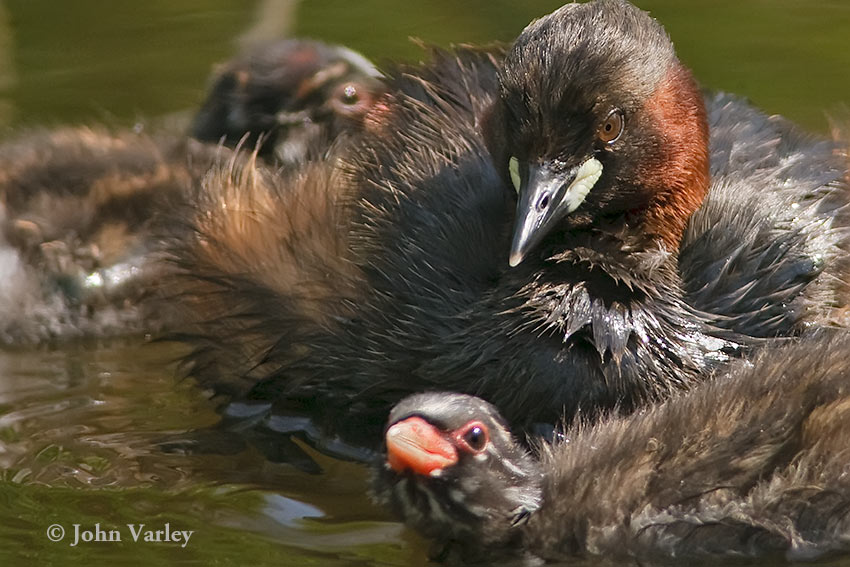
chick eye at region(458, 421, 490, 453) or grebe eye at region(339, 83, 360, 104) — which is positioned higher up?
grebe eye at region(339, 83, 360, 104)

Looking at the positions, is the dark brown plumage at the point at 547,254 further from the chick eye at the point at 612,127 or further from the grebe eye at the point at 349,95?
the grebe eye at the point at 349,95

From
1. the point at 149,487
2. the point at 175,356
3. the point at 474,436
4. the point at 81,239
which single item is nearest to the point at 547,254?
the point at 474,436

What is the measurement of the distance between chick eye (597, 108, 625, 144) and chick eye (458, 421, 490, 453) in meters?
0.99

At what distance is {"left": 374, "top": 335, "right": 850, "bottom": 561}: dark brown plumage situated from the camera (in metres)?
4.77

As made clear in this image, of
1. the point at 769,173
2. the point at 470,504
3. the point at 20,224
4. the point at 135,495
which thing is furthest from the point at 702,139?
the point at 20,224

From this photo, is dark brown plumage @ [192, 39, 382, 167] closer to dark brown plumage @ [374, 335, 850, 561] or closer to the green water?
the green water

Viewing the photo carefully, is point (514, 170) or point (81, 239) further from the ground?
point (514, 170)

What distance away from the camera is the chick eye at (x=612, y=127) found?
5.21 metres

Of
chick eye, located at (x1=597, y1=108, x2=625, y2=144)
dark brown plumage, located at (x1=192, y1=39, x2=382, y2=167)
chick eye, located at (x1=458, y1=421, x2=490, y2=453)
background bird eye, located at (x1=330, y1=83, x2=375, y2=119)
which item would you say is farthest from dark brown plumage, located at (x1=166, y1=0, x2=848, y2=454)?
dark brown plumage, located at (x1=192, y1=39, x2=382, y2=167)

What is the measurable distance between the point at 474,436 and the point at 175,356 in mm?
2319

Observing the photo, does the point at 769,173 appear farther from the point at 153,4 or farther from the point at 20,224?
the point at 153,4

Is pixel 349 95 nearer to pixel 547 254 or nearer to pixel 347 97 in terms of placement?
pixel 347 97

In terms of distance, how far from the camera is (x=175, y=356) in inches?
272

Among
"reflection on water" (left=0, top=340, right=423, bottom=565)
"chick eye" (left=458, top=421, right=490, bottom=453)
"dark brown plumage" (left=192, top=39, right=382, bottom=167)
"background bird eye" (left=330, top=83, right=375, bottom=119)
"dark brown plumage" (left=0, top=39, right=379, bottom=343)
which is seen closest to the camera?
"chick eye" (left=458, top=421, right=490, bottom=453)
